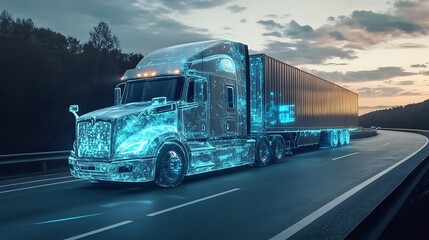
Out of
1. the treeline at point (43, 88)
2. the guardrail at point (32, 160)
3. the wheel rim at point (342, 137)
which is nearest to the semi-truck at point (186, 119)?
the guardrail at point (32, 160)

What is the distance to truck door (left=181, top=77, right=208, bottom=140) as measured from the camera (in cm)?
1084

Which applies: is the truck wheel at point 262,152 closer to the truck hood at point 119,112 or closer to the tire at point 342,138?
the truck hood at point 119,112

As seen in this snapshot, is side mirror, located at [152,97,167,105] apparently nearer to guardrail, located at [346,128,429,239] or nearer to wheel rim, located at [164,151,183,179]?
wheel rim, located at [164,151,183,179]

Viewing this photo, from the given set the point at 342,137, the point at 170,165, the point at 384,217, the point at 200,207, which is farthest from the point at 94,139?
the point at 342,137

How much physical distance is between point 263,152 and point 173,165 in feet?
18.8

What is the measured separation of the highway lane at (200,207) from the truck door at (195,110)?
139 centimetres

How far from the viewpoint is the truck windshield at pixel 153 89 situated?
10.8m

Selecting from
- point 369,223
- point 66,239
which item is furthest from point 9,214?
point 369,223

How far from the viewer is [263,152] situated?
15250mm

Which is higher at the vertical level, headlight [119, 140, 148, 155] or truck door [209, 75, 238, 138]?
truck door [209, 75, 238, 138]

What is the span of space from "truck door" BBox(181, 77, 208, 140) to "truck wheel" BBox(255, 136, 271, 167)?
3.75m

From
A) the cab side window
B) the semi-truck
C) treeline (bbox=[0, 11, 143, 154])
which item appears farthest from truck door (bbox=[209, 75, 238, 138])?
treeline (bbox=[0, 11, 143, 154])

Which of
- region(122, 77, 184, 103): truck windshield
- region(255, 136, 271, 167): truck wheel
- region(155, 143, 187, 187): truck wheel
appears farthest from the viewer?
region(255, 136, 271, 167): truck wheel

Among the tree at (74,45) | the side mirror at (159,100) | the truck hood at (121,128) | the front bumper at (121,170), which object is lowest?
the front bumper at (121,170)
